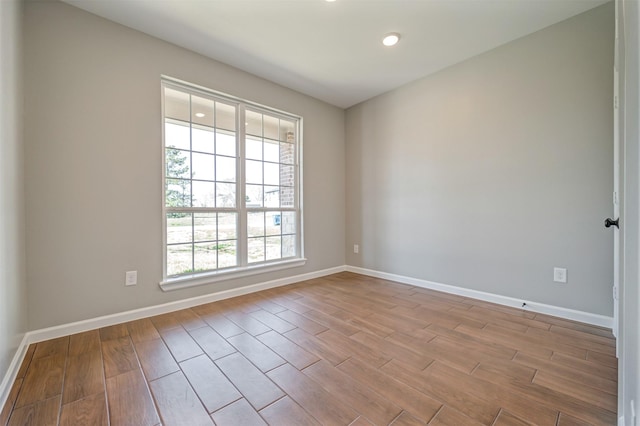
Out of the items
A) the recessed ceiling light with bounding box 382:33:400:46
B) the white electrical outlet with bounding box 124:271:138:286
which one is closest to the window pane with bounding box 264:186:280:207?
the white electrical outlet with bounding box 124:271:138:286

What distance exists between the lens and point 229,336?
2039 mm

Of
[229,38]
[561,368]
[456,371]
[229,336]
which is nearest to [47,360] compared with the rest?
[229,336]

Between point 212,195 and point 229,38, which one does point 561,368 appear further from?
point 229,38

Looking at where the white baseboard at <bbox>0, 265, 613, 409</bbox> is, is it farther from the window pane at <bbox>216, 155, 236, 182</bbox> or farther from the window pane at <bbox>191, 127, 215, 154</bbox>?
the window pane at <bbox>191, 127, 215, 154</bbox>

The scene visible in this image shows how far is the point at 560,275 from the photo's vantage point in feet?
7.73

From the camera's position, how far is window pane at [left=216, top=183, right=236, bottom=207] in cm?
295

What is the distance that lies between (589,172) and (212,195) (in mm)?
3466

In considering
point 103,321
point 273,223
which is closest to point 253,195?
point 273,223

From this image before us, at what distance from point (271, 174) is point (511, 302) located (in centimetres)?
297

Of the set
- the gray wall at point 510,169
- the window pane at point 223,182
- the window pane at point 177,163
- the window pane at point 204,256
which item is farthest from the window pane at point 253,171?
the gray wall at point 510,169

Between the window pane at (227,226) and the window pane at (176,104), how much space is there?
1077mm

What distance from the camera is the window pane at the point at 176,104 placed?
2.64 m

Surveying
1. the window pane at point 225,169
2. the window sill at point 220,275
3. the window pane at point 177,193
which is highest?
the window pane at point 225,169

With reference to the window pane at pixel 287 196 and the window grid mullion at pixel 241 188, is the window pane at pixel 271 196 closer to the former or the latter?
the window pane at pixel 287 196
